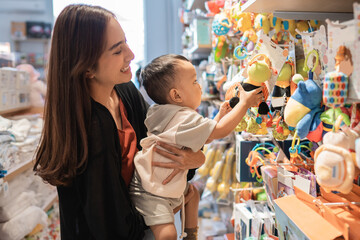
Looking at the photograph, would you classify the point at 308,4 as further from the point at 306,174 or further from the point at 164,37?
the point at 164,37

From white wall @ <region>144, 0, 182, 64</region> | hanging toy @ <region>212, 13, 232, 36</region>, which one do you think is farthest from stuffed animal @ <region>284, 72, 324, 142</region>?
white wall @ <region>144, 0, 182, 64</region>

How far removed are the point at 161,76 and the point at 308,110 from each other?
0.53 meters

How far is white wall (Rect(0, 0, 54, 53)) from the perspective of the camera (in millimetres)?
4336

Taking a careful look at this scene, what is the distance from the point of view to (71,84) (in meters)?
0.98

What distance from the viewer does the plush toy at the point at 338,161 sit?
2.00 feet

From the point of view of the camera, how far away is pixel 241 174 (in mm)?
1517

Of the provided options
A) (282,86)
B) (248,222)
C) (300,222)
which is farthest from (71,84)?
(248,222)

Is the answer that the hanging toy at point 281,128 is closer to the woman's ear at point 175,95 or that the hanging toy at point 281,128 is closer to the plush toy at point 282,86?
the plush toy at point 282,86

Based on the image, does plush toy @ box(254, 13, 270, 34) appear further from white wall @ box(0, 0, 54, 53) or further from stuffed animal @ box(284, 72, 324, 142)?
white wall @ box(0, 0, 54, 53)

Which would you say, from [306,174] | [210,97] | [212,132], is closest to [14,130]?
[210,97]

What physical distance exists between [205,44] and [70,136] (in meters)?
1.62

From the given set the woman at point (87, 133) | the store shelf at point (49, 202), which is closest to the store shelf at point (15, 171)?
the store shelf at point (49, 202)

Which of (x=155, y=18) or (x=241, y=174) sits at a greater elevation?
(x=155, y=18)

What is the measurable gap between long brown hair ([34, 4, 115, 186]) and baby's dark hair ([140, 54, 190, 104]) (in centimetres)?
20
